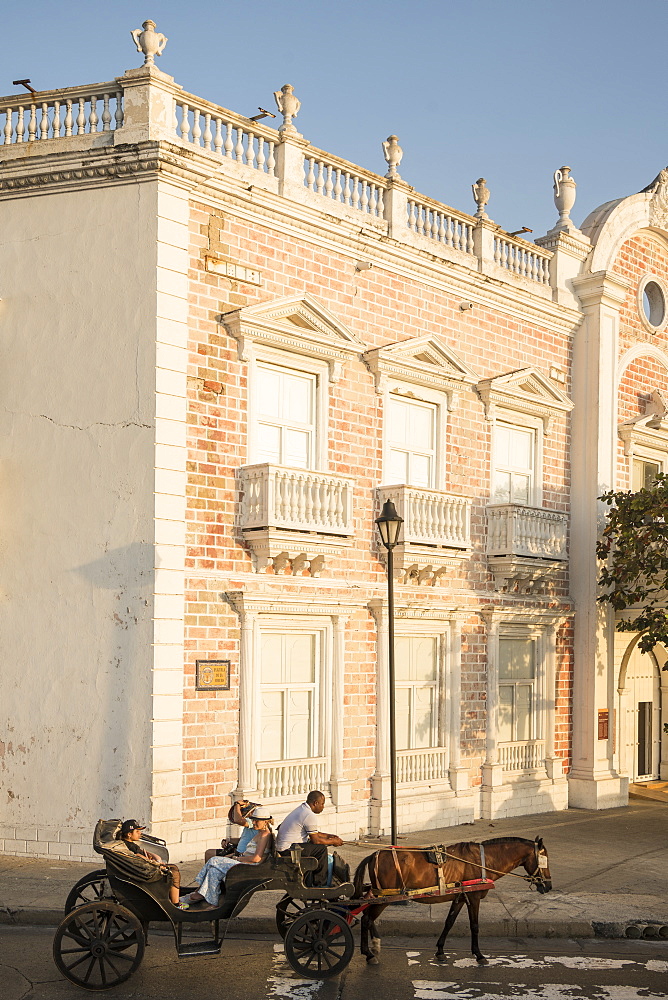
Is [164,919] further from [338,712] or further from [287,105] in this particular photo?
[287,105]

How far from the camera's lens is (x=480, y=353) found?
689 inches

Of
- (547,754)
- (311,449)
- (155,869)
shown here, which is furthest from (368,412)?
(155,869)

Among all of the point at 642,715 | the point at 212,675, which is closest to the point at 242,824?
the point at 212,675

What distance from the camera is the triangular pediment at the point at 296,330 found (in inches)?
543

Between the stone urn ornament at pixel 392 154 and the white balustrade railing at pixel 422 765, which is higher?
the stone urn ornament at pixel 392 154

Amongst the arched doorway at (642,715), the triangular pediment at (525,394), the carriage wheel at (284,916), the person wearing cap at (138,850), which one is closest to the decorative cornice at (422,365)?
the triangular pediment at (525,394)

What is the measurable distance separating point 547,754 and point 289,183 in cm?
984

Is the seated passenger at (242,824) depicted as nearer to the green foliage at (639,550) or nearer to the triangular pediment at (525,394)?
the green foliage at (639,550)

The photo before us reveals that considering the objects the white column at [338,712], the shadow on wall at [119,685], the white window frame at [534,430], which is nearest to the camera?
the shadow on wall at [119,685]

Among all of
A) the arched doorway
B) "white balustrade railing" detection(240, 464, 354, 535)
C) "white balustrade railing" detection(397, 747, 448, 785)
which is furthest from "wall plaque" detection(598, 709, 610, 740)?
"white balustrade railing" detection(240, 464, 354, 535)

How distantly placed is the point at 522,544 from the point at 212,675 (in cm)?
603

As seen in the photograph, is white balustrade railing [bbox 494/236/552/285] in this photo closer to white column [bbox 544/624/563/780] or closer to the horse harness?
white column [bbox 544/624/563/780]

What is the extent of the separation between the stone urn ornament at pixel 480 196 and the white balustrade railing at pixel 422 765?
8280 millimetres

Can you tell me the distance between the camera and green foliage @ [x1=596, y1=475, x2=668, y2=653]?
1664 centimetres
